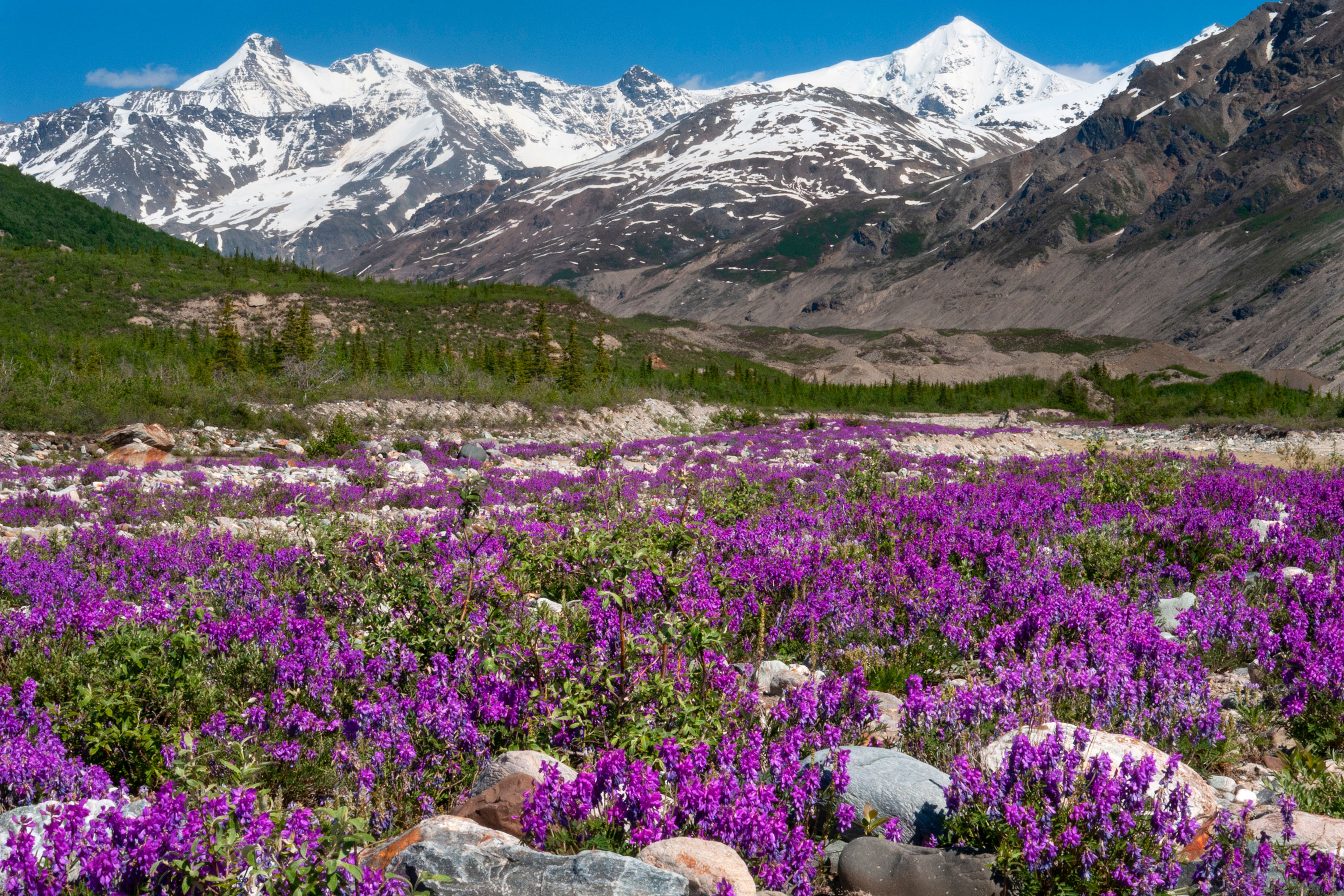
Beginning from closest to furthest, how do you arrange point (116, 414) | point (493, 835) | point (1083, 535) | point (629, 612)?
point (493, 835), point (629, 612), point (1083, 535), point (116, 414)

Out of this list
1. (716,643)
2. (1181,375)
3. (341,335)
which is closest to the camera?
(716,643)

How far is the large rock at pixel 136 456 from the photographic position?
18438 millimetres

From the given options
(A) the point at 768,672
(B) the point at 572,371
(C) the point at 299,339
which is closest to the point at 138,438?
(A) the point at 768,672

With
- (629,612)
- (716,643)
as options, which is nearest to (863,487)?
(629,612)

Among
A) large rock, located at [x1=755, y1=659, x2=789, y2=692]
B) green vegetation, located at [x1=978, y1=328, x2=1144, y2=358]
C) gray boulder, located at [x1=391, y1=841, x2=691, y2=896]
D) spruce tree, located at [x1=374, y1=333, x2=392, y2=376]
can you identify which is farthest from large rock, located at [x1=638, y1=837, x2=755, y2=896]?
green vegetation, located at [x1=978, y1=328, x2=1144, y2=358]

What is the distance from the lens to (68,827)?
255cm

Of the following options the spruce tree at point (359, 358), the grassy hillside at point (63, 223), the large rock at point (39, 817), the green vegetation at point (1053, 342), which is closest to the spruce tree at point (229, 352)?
the spruce tree at point (359, 358)

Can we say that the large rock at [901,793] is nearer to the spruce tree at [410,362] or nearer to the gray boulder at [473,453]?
the gray boulder at [473,453]

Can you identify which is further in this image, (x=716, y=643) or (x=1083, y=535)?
(x=1083, y=535)

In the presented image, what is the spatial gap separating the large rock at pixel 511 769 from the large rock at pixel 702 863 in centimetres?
73

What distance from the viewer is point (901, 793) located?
3.47 metres

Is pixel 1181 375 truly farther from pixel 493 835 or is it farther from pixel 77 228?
pixel 77 228

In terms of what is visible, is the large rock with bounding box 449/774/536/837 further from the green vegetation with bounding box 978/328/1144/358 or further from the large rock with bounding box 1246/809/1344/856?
the green vegetation with bounding box 978/328/1144/358

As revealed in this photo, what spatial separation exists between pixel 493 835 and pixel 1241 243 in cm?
19496
